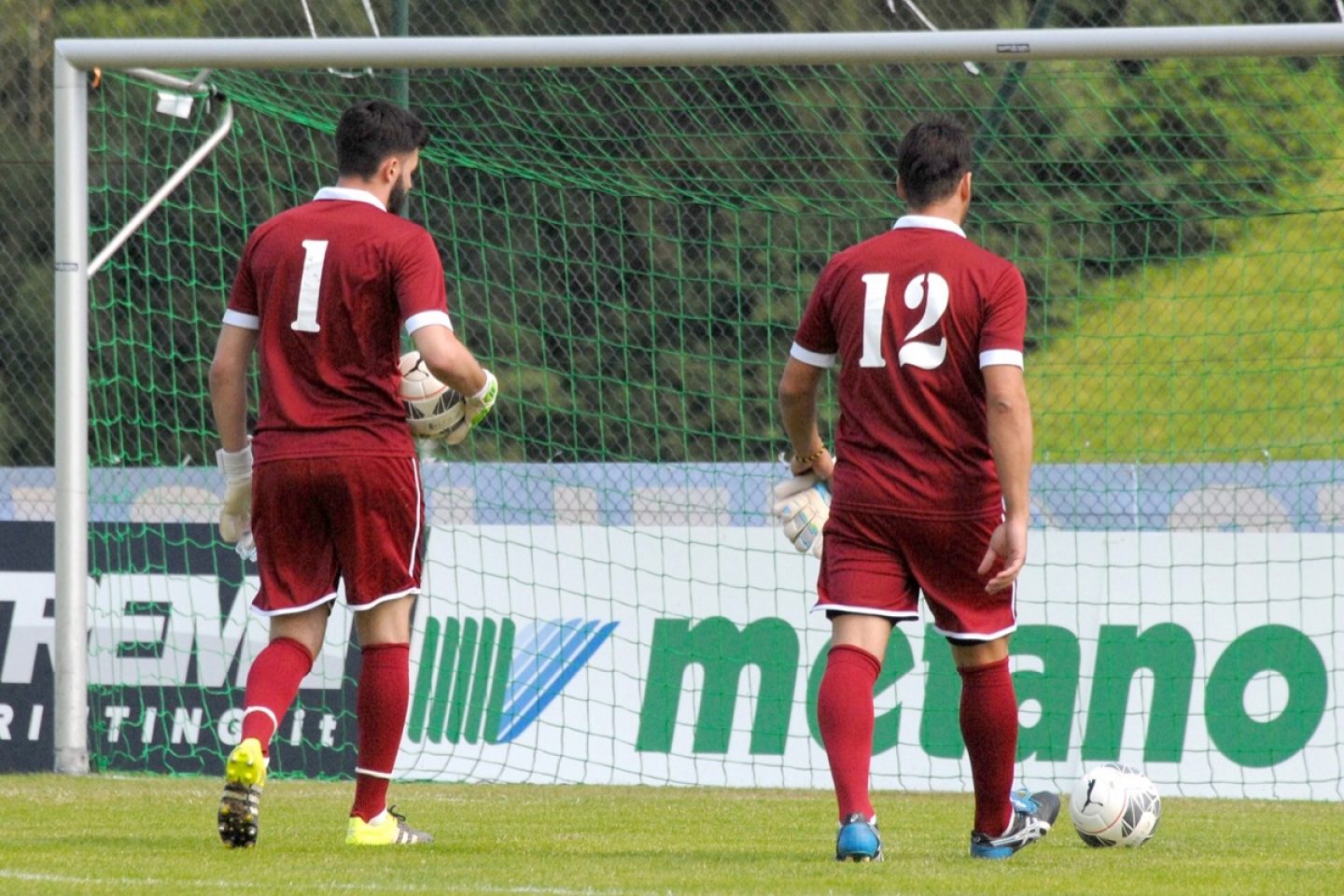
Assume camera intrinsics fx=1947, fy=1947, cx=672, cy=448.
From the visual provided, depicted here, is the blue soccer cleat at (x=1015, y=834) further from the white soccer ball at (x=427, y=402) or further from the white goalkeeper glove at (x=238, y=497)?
the white goalkeeper glove at (x=238, y=497)

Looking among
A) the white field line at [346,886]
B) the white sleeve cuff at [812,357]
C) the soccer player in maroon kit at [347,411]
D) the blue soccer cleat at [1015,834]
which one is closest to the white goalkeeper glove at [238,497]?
the soccer player in maroon kit at [347,411]

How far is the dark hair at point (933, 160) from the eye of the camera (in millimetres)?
4723

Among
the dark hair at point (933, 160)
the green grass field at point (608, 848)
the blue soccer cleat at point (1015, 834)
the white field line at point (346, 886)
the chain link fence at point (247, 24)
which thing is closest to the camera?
the white field line at point (346, 886)

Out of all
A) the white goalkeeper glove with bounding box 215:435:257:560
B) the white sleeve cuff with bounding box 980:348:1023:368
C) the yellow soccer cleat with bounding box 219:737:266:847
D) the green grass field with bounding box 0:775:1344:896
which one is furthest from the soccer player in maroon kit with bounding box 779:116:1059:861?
the white goalkeeper glove with bounding box 215:435:257:560

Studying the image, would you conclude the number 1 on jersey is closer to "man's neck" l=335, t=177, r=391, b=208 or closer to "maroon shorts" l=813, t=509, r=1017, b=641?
"man's neck" l=335, t=177, r=391, b=208

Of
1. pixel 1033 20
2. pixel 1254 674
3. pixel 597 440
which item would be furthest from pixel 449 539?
pixel 1033 20

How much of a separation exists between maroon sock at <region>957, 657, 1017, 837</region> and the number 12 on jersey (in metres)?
0.77

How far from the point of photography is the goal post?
7.82 meters

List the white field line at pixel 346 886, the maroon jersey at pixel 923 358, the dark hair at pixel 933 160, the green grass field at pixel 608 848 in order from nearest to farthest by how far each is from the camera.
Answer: the white field line at pixel 346 886
the green grass field at pixel 608 848
the maroon jersey at pixel 923 358
the dark hair at pixel 933 160

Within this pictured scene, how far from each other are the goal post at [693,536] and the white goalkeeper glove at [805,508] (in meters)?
2.86

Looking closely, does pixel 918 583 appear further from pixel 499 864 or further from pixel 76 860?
pixel 76 860

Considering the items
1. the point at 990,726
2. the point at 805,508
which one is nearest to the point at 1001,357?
the point at 805,508

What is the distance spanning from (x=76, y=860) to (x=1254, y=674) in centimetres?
505

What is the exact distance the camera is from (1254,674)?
26.4ft
